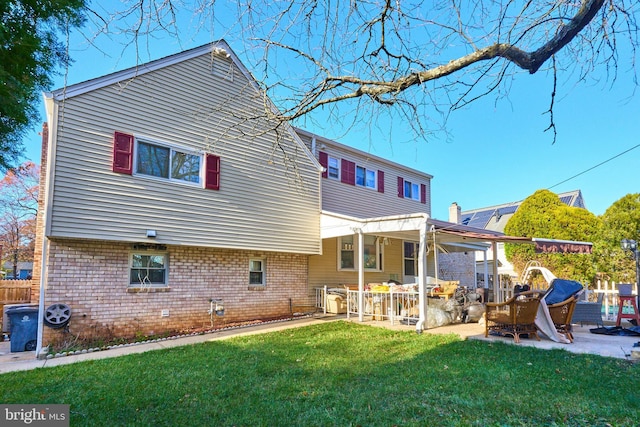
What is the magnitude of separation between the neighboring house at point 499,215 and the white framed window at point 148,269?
19603 millimetres

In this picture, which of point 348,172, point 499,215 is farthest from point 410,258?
point 499,215

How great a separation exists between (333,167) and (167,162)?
254 inches

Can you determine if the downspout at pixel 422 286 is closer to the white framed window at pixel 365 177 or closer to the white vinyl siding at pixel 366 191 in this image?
the white vinyl siding at pixel 366 191

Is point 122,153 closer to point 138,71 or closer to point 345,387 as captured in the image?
point 138,71

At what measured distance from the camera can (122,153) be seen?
28.5 ft

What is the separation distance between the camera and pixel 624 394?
4422 mm

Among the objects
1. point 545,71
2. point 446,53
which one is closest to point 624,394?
point 545,71

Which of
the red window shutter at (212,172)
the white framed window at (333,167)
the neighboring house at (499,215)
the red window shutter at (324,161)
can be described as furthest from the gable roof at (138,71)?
the neighboring house at (499,215)

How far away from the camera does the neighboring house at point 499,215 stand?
82.1 feet

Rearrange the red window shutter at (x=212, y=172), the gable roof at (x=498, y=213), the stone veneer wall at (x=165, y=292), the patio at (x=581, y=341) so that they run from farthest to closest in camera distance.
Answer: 1. the gable roof at (x=498, y=213)
2. the red window shutter at (x=212, y=172)
3. the stone veneer wall at (x=165, y=292)
4. the patio at (x=581, y=341)

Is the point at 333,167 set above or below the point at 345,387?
above

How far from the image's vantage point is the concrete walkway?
264 inches

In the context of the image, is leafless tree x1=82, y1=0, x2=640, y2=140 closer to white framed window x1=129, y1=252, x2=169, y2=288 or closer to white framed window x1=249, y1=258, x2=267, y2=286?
white framed window x1=129, y1=252, x2=169, y2=288

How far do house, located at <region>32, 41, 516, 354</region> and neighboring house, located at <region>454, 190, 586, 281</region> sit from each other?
15165mm
